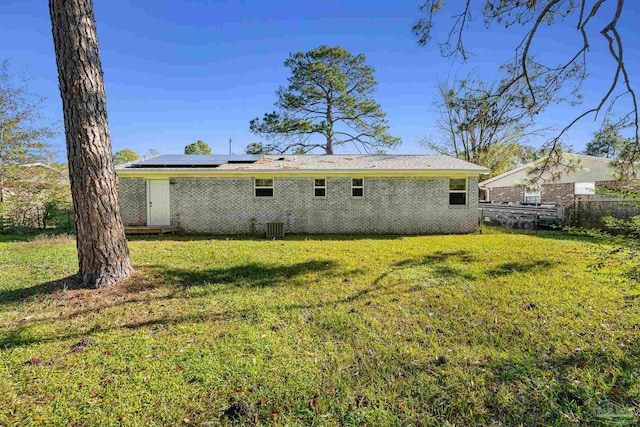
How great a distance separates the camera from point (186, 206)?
39.9 feet

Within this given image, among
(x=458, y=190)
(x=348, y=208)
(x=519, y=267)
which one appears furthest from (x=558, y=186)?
(x=519, y=267)

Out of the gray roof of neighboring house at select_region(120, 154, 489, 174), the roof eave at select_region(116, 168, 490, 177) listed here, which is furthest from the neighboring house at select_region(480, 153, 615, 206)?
the roof eave at select_region(116, 168, 490, 177)

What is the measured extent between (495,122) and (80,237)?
7238mm

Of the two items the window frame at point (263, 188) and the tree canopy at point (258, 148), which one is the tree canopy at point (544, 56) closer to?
the window frame at point (263, 188)

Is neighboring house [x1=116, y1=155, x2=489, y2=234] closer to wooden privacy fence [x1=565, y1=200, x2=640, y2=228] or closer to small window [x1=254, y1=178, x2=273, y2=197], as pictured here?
small window [x1=254, y1=178, x2=273, y2=197]

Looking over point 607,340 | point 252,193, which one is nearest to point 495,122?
point 607,340

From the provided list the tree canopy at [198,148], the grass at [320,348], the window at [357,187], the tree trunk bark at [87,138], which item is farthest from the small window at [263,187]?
the tree canopy at [198,148]

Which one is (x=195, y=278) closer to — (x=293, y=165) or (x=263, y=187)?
(x=263, y=187)

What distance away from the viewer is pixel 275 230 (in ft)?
37.9

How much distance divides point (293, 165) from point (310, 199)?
1.73 meters

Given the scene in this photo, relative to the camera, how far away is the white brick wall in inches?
485

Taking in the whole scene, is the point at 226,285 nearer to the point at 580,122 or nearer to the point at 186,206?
the point at 580,122

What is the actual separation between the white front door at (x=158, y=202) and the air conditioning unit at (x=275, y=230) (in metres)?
4.26

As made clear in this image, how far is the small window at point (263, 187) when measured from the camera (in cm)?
1241
